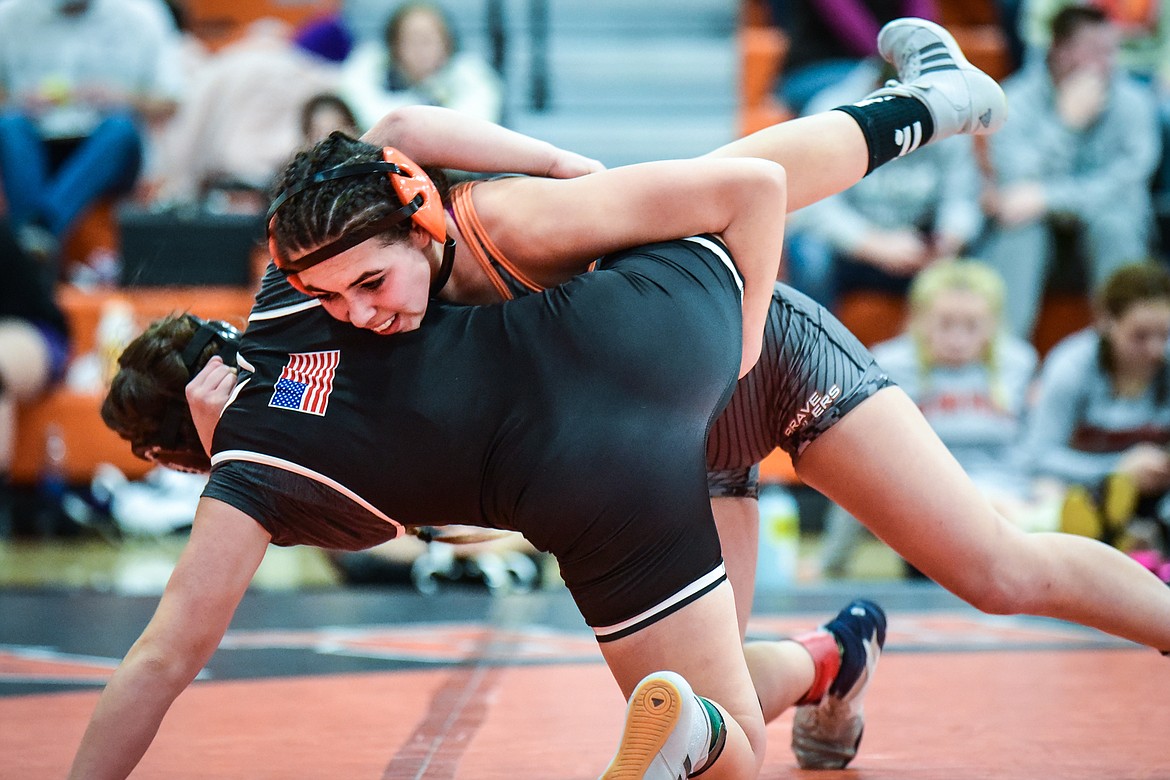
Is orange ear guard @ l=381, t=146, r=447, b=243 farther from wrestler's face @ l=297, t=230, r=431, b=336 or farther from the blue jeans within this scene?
the blue jeans

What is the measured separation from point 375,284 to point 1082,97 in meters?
4.78

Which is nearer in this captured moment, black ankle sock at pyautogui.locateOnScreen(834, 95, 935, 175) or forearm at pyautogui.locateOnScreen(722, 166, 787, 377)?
forearm at pyautogui.locateOnScreen(722, 166, 787, 377)

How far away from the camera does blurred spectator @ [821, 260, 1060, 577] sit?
4898 millimetres

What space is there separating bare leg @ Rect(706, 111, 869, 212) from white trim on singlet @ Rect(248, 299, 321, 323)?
2.11ft

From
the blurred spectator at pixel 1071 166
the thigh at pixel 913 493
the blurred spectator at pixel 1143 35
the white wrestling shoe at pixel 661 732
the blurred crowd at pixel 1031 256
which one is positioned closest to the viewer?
the white wrestling shoe at pixel 661 732

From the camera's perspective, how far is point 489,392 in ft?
6.30

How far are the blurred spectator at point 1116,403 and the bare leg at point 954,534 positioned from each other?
227cm

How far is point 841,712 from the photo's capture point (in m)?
2.44

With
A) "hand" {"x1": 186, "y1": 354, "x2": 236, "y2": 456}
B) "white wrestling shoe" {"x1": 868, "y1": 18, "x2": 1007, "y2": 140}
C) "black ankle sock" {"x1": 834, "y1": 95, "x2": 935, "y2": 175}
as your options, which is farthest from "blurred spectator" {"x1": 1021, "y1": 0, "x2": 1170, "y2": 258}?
"hand" {"x1": 186, "y1": 354, "x2": 236, "y2": 456}

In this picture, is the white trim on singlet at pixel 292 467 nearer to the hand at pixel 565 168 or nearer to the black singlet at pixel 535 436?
the black singlet at pixel 535 436

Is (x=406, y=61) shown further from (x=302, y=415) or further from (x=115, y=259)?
(x=302, y=415)

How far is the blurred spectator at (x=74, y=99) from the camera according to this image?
6070mm

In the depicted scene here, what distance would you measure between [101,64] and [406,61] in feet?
4.92

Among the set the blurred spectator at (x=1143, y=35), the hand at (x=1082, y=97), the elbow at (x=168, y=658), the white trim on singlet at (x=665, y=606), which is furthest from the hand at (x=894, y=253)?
the elbow at (x=168, y=658)
